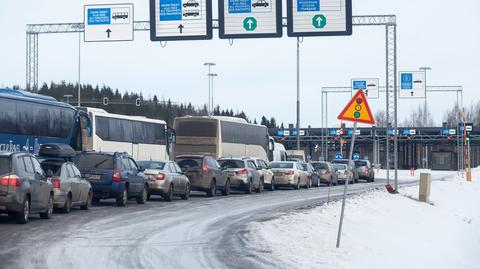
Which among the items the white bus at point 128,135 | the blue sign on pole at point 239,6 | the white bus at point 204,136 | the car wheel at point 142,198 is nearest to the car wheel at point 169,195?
the car wheel at point 142,198

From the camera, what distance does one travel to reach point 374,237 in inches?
747

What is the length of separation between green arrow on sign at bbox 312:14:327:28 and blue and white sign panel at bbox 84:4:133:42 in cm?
720

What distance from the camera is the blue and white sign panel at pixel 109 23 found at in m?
33.5

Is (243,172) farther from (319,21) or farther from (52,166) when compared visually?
(52,166)

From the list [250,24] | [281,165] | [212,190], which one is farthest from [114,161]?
[281,165]

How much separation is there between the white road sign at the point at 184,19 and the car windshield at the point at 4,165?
15.5m

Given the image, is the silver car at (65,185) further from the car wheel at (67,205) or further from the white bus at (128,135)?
the white bus at (128,135)

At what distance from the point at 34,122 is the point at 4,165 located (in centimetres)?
1175

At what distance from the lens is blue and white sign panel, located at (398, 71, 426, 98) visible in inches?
1668

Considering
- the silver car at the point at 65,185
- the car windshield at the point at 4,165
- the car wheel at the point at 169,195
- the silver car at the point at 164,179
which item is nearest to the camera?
the car windshield at the point at 4,165

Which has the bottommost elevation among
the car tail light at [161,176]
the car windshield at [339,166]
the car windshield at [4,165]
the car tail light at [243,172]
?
the car windshield at [339,166]

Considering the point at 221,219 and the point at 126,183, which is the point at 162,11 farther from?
the point at 221,219

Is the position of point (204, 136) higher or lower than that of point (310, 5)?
lower

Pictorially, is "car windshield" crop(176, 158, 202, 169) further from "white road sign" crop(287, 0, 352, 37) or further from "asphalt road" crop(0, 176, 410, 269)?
"asphalt road" crop(0, 176, 410, 269)
